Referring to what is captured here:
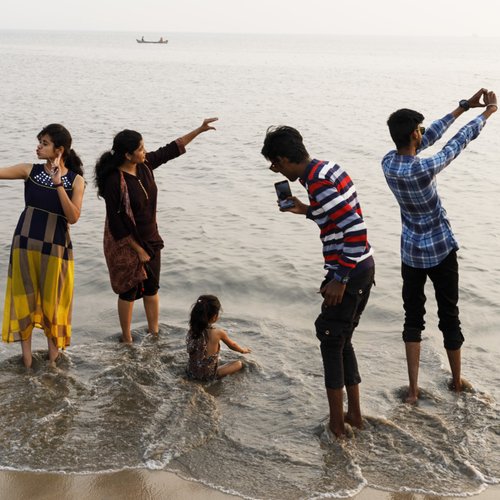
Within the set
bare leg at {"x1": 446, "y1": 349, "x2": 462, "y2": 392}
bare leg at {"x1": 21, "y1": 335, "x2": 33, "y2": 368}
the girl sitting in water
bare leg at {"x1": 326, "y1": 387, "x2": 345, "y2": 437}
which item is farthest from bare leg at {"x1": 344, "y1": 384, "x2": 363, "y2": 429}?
bare leg at {"x1": 21, "y1": 335, "x2": 33, "y2": 368}

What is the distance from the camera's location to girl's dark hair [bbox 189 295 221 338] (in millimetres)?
5656

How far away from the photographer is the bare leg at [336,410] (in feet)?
15.2

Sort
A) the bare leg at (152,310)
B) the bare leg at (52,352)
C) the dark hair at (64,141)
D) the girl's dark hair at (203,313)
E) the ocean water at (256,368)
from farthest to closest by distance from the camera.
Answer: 1. the bare leg at (152,310)
2. the bare leg at (52,352)
3. the girl's dark hair at (203,313)
4. the dark hair at (64,141)
5. the ocean water at (256,368)

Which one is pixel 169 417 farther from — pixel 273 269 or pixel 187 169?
pixel 187 169

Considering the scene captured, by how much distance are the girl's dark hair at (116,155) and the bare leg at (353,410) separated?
7.87 ft

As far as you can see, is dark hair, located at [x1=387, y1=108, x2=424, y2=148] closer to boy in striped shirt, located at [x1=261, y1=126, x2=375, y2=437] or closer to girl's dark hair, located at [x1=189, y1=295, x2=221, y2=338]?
boy in striped shirt, located at [x1=261, y1=126, x2=375, y2=437]

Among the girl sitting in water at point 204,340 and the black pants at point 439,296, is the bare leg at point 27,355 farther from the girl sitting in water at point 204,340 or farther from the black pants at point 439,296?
the black pants at point 439,296

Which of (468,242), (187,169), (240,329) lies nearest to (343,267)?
(240,329)

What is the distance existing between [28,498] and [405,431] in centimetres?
227

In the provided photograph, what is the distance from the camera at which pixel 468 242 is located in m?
9.66

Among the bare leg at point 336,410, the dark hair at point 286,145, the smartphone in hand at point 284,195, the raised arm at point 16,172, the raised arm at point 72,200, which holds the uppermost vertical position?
the dark hair at point 286,145

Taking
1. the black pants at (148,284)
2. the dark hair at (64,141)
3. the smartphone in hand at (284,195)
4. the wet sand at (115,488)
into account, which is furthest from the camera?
the black pants at (148,284)

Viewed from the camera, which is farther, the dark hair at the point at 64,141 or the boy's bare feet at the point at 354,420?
the dark hair at the point at 64,141

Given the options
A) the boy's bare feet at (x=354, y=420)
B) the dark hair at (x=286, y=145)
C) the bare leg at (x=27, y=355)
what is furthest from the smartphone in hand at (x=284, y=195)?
the bare leg at (x=27, y=355)
